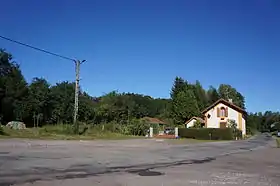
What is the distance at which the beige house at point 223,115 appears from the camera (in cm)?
7725

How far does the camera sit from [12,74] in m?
79.6

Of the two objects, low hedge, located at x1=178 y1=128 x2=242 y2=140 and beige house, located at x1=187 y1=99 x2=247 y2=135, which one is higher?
beige house, located at x1=187 y1=99 x2=247 y2=135

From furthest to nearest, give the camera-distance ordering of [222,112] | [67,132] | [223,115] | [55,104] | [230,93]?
1. [230,93]
2. [55,104]
3. [222,112]
4. [223,115]
5. [67,132]

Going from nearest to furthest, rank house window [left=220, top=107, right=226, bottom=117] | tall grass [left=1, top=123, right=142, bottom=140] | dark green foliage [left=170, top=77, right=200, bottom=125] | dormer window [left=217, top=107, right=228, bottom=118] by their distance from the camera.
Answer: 1. tall grass [left=1, top=123, right=142, bottom=140]
2. dormer window [left=217, top=107, right=228, bottom=118]
3. house window [left=220, top=107, right=226, bottom=117]
4. dark green foliage [left=170, top=77, right=200, bottom=125]

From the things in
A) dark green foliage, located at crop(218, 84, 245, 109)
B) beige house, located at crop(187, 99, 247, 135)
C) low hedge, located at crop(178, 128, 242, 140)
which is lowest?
low hedge, located at crop(178, 128, 242, 140)

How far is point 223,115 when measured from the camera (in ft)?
259

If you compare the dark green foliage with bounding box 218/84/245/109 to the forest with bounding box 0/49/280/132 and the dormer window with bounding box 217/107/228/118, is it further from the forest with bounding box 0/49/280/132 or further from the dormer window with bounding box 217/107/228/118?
the dormer window with bounding box 217/107/228/118

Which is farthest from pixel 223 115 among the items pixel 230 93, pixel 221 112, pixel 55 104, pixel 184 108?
pixel 230 93

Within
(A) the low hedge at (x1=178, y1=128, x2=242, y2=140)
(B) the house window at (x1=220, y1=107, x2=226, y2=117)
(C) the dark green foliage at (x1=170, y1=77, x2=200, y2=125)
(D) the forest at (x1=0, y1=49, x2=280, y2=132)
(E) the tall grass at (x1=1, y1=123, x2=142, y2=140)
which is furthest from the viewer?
(C) the dark green foliage at (x1=170, y1=77, x2=200, y2=125)

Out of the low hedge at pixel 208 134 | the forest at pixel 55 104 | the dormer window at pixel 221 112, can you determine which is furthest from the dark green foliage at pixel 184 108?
the low hedge at pixel 208 134

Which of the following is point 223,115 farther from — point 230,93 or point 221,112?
point 230,93

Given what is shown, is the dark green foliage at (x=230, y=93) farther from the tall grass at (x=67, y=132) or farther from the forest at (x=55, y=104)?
the tall grass at (x=67, y=132)

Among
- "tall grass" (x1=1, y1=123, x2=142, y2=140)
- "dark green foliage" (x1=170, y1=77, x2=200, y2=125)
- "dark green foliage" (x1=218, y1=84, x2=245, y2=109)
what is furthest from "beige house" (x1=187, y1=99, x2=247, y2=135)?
"dark green foliage" (x1=218, y1=84, x2=245, y2=109)

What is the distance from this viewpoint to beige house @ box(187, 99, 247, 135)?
7725 centimetres
